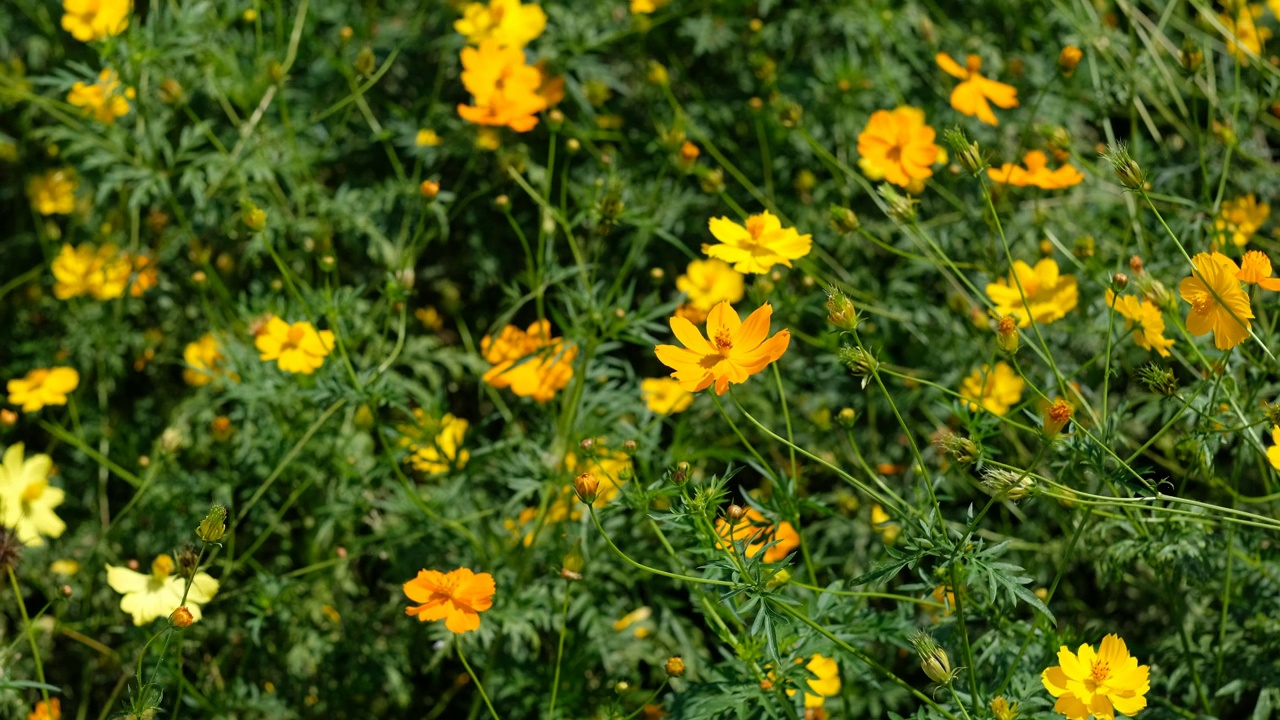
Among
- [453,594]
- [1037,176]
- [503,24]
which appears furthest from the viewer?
[503,24]

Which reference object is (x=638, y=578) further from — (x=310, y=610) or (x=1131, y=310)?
(x=1131, y=310)

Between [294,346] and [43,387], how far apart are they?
2.27 feet

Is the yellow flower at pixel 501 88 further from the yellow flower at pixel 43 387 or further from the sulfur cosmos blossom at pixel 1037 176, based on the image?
the yellow flower at pixel 43 387

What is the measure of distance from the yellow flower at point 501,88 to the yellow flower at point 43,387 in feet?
3.23

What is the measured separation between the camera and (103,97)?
237 centimetres

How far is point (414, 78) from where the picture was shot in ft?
8.91

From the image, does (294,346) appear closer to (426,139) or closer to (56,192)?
(426,139)

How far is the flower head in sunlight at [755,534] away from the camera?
4.87 ft

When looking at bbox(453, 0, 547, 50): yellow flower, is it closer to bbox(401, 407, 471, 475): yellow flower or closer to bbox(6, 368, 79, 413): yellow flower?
bbox(401, 407, 471, 475): yellow flower

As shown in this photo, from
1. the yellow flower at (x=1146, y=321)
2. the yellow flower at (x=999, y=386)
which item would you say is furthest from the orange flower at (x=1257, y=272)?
the yellow flower at (x=999, y=386)

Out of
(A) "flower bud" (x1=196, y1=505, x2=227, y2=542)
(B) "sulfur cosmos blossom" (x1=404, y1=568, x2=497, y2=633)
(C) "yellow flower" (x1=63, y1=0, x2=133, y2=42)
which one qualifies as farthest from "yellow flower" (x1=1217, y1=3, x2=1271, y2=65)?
(C) "yellow flower" (x1=63, y1=0, x2=133, y2=42)

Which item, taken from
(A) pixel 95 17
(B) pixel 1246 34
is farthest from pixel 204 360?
(B) pixel 1246 34

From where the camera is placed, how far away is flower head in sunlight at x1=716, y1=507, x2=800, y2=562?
4.87 feet

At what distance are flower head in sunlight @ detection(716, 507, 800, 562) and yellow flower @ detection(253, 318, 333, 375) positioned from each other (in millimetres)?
758
